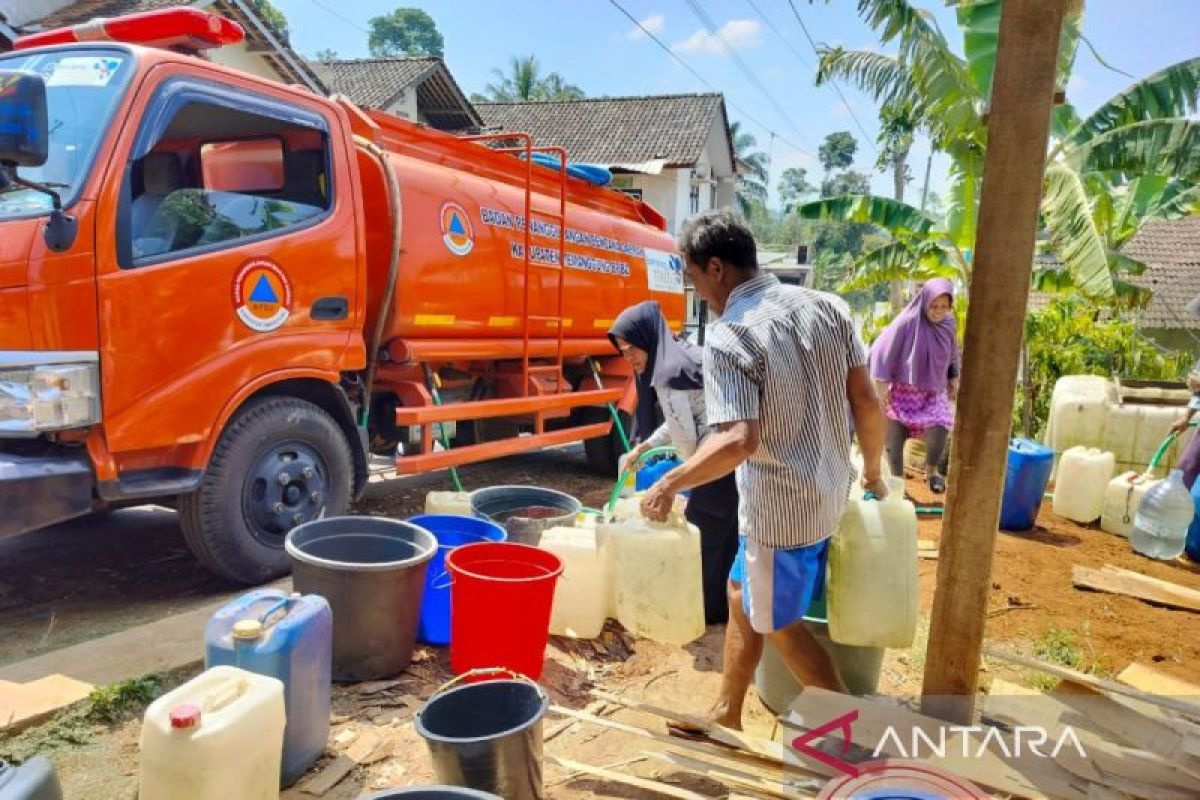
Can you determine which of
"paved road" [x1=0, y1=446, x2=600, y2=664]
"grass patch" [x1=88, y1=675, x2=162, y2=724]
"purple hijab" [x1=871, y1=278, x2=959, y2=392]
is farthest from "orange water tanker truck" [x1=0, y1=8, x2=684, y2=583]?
"purple hijab" [x1=871, y1=278, x2=959, y2=392]

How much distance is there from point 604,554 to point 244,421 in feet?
5.74

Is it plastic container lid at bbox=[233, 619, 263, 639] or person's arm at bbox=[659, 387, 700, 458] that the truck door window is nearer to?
plastic container lid at bbox=[233, 619, 263, 639]

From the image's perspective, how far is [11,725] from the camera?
2.43 m

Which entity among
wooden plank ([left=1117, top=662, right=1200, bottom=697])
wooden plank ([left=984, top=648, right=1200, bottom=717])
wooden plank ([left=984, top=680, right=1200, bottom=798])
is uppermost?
wooden plank ([left=984, top=648, right=1200, bottom=717])

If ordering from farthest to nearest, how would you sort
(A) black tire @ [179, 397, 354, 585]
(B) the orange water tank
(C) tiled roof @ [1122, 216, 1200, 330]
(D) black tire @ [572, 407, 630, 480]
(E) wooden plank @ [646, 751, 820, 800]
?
(C) tiled roof @ [1122, 216, 1200, 330] → (D) black tire @ [572, 407, 630, 480] → (B) the orange water tank → (A) black tire @ [179, 397, 354, 585] → (E) wooden plank @ [646, 751, 820, 800]

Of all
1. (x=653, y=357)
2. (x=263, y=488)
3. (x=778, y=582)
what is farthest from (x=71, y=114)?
(x=778, y=582)

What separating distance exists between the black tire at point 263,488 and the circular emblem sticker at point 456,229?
144cm

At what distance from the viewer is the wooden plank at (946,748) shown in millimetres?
2092

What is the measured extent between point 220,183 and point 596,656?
3008 mm

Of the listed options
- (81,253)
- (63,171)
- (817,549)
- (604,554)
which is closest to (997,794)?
(817,549)

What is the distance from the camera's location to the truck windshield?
3.09m

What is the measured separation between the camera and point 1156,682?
117 inches

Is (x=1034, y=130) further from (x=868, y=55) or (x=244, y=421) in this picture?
(x=868, y=55)

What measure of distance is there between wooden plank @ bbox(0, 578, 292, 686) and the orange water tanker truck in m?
0.44
